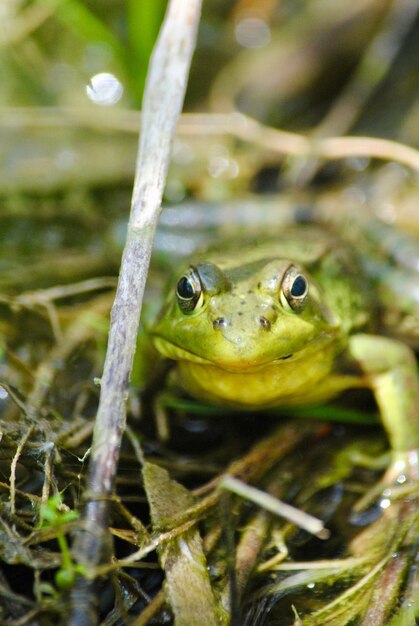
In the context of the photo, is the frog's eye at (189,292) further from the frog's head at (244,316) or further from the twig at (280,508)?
the twig at (280,508)

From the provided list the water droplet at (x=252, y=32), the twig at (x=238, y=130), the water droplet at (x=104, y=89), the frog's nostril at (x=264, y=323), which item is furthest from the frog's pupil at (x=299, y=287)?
the water droplet at (x=252, y=32)

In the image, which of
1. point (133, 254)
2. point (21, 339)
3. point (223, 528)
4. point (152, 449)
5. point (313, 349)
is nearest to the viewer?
point (133, 254)

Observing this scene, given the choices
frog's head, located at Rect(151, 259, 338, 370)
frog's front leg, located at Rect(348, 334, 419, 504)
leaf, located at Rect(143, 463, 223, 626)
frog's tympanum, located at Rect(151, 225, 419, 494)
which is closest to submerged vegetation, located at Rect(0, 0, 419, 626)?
leaf, located at Rect(143, 463, 223, 626)

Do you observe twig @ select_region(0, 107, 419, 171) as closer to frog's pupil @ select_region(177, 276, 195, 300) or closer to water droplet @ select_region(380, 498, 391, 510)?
frog's pupil @ select_region(177, 276, 195, 300)

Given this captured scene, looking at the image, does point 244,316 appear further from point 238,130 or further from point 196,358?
point 238,130

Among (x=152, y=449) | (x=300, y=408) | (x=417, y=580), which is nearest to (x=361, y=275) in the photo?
(x=300, y=408)

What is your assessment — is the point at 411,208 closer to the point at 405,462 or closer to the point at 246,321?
the point at 405,462
